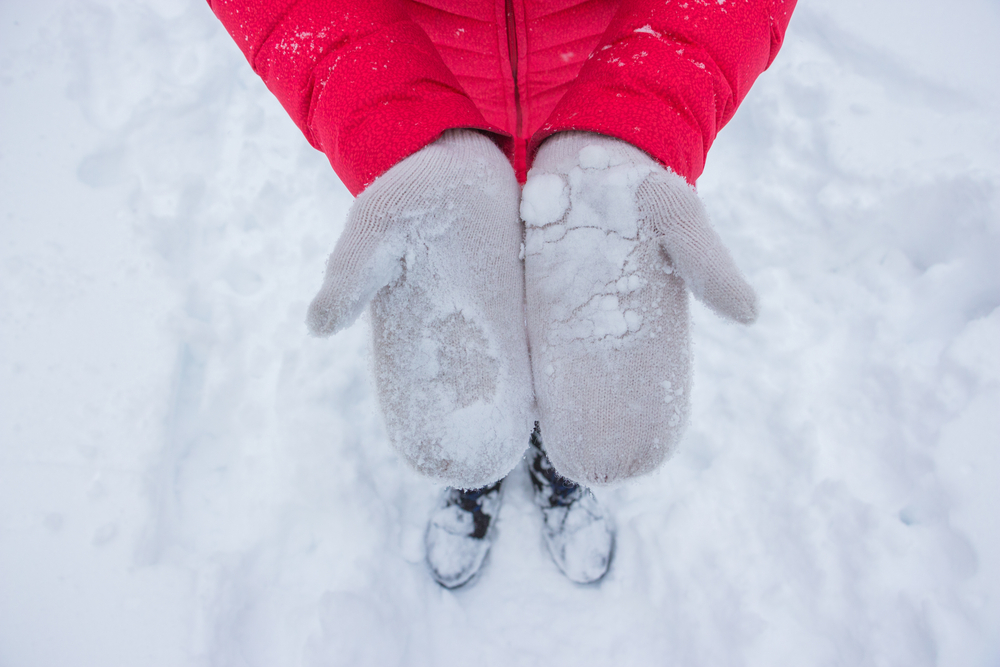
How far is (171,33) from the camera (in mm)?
1760

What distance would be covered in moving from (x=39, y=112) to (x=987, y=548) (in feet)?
9.38

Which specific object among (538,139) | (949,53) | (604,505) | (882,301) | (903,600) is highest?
(538,139)

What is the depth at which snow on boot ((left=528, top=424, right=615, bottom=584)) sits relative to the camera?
4.02 ft

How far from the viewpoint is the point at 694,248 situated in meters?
0.78

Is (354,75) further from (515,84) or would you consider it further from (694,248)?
(694,248)

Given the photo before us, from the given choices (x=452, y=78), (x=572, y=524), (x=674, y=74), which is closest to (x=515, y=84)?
(x=452, y=78)

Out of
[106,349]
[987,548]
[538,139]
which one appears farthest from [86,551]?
[987,548]

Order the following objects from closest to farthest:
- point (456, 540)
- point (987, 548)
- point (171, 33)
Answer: point (987, 548), point (456, 540), point (171, 33)

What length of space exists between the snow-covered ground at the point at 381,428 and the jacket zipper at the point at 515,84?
0.65m

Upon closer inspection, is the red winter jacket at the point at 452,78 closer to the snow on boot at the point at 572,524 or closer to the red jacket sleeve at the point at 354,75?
the red jacket sleeve at the point at 354,75

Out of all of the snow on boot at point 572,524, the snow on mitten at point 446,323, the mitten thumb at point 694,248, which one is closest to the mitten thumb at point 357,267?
the snow on mitten at point 446,323

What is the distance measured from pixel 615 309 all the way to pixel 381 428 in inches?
30.5

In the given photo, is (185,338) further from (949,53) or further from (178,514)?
(949,53)

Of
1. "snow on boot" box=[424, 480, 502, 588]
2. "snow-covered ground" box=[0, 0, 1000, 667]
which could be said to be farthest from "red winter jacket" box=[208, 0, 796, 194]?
"snow on boot" box=[424, 480, 502, 588]
